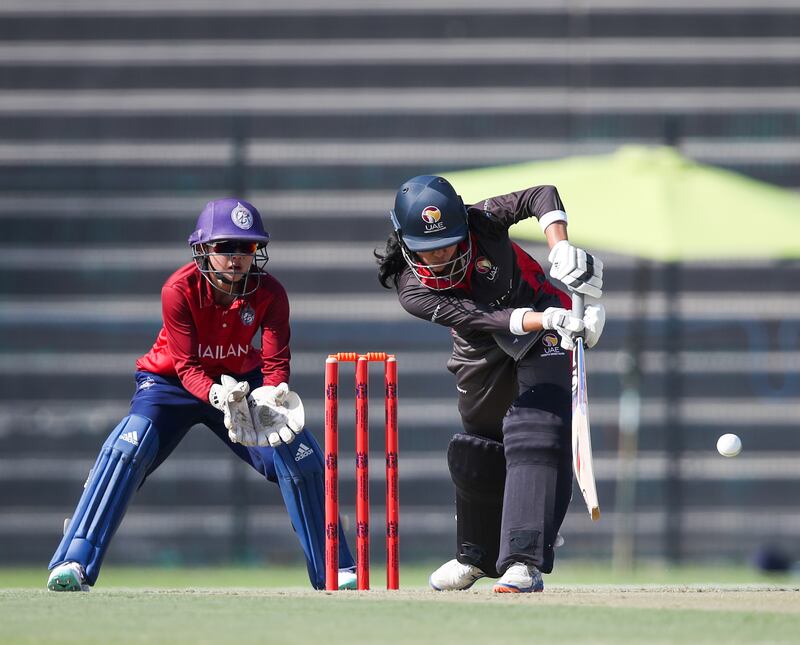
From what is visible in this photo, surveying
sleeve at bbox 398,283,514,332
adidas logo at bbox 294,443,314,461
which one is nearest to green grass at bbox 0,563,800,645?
adidas logo at bbox 294,443,314,461

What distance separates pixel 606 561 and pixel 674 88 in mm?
2846

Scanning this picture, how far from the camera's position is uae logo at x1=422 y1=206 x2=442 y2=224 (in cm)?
513

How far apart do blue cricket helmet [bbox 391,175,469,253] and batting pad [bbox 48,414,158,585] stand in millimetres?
1147

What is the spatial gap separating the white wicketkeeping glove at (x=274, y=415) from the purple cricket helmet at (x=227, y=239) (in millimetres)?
394

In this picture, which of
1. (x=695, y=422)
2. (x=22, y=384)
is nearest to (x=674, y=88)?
(x=695, y=422)

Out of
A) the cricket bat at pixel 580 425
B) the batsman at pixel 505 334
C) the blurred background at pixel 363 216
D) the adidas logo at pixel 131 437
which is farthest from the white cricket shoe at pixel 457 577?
the blurred background at pixel 363 216

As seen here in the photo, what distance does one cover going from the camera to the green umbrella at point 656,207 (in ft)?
26.1

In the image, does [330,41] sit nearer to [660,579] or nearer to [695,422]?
[695,422]

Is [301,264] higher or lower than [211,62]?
lower

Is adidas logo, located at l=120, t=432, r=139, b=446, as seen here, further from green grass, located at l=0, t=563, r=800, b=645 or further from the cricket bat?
the cricket bat

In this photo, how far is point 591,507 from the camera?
196 inches

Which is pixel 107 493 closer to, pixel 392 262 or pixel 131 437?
pixel 131 437

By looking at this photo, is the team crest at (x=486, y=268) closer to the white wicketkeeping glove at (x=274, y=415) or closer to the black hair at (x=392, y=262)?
the black hair at (x=392, y=262)

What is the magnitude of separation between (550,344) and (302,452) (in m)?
0.96
